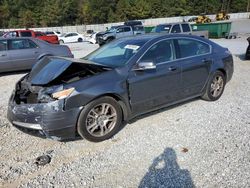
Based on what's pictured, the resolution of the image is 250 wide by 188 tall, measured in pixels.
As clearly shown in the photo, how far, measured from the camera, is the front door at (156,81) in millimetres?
4453

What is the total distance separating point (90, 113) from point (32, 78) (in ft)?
4.16

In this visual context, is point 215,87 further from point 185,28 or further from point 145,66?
point 185,28

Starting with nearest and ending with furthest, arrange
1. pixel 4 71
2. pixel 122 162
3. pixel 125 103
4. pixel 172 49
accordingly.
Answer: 1. pixel 122 162
2. pixel 125 103
3. pixel 172 49
4. pixel 4 71

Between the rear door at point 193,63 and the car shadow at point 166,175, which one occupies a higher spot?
the rear door at point 193,63

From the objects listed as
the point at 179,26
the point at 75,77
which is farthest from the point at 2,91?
the point at 179,26

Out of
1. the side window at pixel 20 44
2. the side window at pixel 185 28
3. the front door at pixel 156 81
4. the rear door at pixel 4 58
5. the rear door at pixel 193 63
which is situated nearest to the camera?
the front door at pixel 156 81

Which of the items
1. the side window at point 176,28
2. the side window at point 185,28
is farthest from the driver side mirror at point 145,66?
the side window at point 185,28

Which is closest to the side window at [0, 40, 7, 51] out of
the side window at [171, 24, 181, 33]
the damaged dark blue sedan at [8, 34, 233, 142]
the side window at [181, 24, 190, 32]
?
the damaged dark blue sedan at [8, 34, 233, 142]

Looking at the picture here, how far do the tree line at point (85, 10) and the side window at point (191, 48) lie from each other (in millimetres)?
73816

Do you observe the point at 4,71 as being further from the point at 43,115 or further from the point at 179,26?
the point at 179,26

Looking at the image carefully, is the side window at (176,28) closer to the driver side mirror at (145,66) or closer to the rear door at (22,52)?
the rear door at (22,52)

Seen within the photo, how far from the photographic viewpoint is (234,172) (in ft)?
10.9

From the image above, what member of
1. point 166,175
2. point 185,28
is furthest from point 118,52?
point 185,28

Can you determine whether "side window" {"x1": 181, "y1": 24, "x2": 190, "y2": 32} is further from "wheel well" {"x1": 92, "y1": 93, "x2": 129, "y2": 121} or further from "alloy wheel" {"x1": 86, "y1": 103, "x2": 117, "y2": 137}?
"alloy wheel" {"x1": 86, "y1": 103, "x2": 117, "y2": 137}
